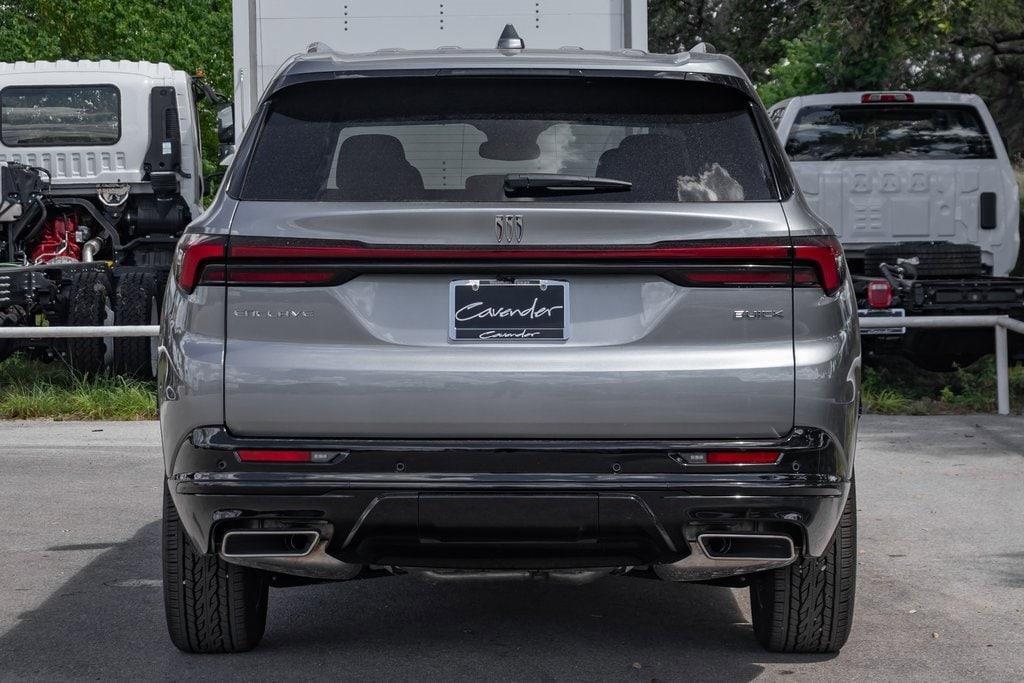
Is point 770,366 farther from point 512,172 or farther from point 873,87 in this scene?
point 873,87

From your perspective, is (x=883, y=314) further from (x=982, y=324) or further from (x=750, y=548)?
(x=750, y=548)

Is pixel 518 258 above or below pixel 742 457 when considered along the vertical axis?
above

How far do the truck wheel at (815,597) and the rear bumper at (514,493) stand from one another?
573 mm

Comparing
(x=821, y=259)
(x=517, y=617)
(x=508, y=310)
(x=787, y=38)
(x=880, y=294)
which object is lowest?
(x=517, y=617)

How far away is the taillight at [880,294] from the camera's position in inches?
468

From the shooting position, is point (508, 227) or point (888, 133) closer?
point (508, 227)

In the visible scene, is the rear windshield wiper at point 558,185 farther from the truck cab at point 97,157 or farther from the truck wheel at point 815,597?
the truck cab at point 97,157

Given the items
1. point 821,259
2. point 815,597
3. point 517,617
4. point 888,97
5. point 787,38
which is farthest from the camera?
point 787,38

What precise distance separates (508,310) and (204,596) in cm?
145

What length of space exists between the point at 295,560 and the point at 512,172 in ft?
3.98

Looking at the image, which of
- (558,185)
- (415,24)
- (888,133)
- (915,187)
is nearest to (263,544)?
(558,185)

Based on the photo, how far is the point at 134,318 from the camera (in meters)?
12.7

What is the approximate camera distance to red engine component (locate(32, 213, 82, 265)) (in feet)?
46.6

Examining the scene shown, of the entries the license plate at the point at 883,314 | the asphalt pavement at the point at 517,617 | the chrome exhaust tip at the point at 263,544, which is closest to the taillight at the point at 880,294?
the license plate at the point at 883,314
